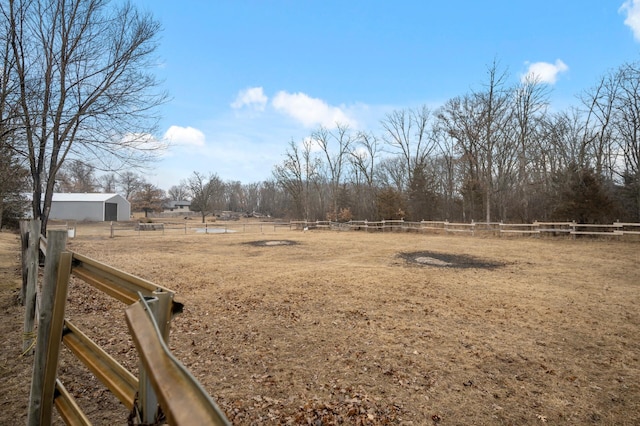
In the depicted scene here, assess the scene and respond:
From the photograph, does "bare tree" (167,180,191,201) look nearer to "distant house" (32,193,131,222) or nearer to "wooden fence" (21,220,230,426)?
"distant house" (32,193,131,222)

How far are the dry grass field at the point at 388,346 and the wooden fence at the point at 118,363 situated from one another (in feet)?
4.28

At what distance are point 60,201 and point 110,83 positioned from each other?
156ft

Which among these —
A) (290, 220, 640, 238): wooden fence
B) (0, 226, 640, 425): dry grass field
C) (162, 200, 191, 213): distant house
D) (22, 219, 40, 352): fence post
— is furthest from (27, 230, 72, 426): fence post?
(162, 200, 191, 213): distant house

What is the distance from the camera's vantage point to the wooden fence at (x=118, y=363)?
858 millimetres

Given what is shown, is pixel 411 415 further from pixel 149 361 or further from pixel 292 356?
pixel 149 361

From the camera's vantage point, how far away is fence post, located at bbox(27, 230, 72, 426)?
2.09m

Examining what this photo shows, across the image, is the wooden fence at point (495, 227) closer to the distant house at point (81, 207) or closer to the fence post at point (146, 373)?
the fence post at point (146, 373)

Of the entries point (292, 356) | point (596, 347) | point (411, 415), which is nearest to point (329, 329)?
point (292, 356)

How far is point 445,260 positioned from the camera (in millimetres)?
12500

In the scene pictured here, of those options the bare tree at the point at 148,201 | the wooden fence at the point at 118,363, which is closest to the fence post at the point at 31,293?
the wooden fence at the point at 118,363

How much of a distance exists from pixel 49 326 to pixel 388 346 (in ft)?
12.7

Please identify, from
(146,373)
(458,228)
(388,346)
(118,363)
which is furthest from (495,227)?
(146,373)

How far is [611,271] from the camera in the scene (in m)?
10.1

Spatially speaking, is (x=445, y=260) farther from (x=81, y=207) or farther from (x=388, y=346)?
(x=81, y=207)
